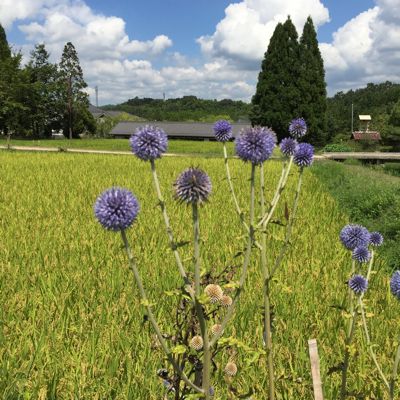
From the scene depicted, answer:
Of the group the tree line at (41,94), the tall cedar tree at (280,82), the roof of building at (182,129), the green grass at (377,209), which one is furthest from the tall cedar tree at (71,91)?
the green grass at (377,209)

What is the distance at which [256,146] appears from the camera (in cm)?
151

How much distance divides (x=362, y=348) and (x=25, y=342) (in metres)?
2.25

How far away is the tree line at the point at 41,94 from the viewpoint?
4359 centimetres

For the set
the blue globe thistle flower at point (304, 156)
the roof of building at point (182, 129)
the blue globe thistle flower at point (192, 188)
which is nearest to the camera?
the blue globe thistle flower at point (192, 188)

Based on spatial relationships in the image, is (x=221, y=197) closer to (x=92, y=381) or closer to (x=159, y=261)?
(x=159, y=261)

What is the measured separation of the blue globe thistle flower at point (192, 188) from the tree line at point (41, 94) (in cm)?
4373

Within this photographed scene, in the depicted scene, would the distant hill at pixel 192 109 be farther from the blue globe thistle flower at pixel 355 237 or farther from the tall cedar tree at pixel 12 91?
the blue globe thistle flower at pixel 355 237

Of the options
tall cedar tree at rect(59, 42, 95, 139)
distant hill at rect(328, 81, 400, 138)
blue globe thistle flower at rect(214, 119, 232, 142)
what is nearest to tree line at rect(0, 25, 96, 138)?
tall cedar tree at rect(59, 42, 95, 139)

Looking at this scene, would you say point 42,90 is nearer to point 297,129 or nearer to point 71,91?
point 71,91

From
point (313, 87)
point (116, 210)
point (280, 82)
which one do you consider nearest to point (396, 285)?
point (116, 210)

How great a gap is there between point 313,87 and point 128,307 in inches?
1455

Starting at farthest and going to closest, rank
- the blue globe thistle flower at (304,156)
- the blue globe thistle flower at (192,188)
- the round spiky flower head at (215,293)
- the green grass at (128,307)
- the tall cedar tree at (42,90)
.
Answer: the tall cedar tree at (42,90) < the green grass at (128,307) < the blue globe thistle flower at (304,156) < the round spiky flower head at (215,293) < the blue globe thistle flower at (192,188)

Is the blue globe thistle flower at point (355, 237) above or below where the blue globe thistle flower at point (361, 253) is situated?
above

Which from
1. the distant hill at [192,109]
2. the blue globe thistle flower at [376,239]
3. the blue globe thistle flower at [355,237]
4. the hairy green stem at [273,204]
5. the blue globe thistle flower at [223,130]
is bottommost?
the blue globe thistle flower at [376,239]
